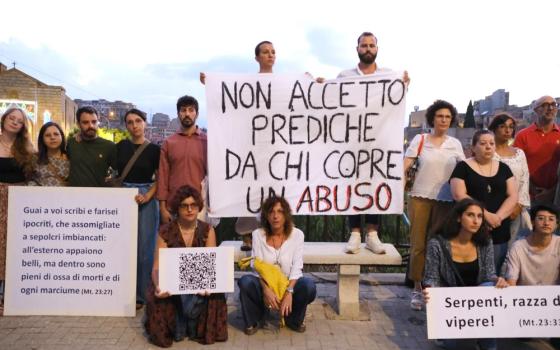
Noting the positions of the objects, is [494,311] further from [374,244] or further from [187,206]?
[187,206]

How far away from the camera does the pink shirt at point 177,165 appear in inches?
182

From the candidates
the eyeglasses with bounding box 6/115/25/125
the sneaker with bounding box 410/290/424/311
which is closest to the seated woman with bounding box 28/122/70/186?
the eyeglasses with bounding box 6/115/25/125

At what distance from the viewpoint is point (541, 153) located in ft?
16.5

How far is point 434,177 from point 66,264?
11.3ft

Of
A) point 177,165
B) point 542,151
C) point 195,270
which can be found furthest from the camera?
point 542,151

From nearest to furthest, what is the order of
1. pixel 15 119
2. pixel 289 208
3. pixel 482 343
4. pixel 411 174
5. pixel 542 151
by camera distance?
pixel 482 343
pixel 289 208
pixel 15 119
pixel 411 174
pixel 542 151

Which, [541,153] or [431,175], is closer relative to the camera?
[431,175]

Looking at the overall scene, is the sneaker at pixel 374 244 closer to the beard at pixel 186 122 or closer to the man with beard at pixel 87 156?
the beard at pixel 186 122

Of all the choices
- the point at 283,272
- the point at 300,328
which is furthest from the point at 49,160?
the point at 300,328

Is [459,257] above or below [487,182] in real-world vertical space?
below

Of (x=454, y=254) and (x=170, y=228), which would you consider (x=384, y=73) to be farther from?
(x=170, y=228)

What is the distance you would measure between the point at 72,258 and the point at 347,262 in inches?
98.1

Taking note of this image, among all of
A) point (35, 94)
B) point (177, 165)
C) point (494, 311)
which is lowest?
point (494, 311)

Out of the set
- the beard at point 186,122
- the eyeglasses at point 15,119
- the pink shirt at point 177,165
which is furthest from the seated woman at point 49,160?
the beard at point 186,122
